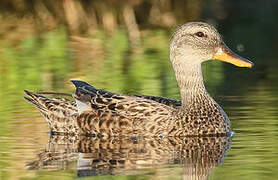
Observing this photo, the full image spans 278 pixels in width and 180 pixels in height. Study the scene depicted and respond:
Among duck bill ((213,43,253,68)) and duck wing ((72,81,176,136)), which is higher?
duck bill ((213,43,253,68))

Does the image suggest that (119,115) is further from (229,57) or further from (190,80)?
(229,57)

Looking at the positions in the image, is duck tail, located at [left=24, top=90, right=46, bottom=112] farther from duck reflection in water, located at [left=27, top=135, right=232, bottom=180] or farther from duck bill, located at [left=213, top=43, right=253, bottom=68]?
duck bill, located at [left=213, top=43, right=253, bottom=68]

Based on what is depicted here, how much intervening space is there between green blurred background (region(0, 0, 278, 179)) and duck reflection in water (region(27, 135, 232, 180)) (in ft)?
0.62

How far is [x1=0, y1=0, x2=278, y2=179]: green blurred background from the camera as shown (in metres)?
11.5

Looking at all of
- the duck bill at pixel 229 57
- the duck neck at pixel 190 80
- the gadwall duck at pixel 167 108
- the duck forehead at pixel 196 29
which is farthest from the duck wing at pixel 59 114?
the duck bill at pixel 229 57

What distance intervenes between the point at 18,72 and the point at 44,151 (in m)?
7.00

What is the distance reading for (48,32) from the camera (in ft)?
83.9

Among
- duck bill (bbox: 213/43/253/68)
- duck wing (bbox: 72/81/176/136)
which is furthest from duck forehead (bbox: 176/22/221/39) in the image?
duck wing (bbox: 72/81/176/136)

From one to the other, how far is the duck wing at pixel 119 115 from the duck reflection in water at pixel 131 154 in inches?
5.8

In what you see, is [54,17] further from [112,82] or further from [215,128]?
[215,128]

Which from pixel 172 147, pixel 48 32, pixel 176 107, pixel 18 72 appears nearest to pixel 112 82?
pixel 18 72

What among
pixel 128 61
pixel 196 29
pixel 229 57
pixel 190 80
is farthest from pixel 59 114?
pixel 128 61

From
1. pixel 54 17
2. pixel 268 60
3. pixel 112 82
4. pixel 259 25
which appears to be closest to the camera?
pixel 112 82

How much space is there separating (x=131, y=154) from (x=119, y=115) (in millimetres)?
1374
